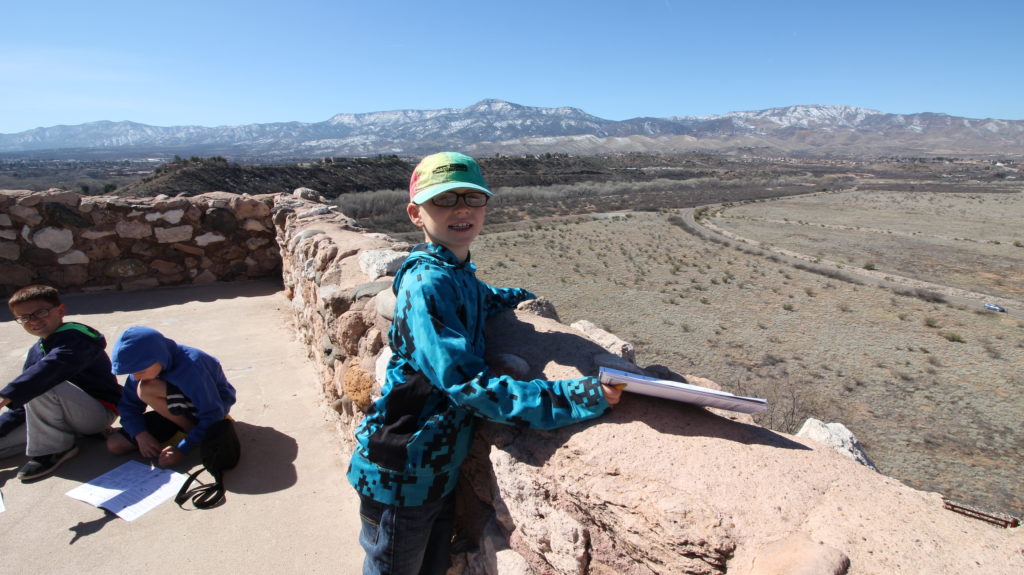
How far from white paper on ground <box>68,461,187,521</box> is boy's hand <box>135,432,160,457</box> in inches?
3.1

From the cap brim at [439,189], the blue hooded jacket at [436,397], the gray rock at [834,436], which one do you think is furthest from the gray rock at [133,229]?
the gray rock at [834,436]

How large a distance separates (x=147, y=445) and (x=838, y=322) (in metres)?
14.2

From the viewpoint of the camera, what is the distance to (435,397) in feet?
5.14

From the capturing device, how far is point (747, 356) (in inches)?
403

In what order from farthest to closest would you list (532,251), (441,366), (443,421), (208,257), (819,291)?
1. (532,251)
2. (819,291)
3. (208,257)
4. (443,421)
5. (441,366)

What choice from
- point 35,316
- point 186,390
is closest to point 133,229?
point 35,316

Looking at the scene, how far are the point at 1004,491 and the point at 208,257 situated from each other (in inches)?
414

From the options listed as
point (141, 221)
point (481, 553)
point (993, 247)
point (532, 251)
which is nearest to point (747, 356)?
point (481, 553)

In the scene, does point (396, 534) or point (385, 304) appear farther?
point (385, 304)

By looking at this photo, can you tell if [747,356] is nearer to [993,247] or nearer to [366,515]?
[366,515]

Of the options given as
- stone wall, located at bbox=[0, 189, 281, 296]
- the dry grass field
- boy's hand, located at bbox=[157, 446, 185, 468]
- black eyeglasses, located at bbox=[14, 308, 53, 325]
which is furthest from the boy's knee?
the dry grass field

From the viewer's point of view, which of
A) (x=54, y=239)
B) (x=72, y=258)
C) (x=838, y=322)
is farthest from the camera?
(x=838, y=322)

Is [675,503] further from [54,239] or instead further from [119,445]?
[54,239]

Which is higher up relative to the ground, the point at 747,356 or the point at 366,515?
the point at 366,515
